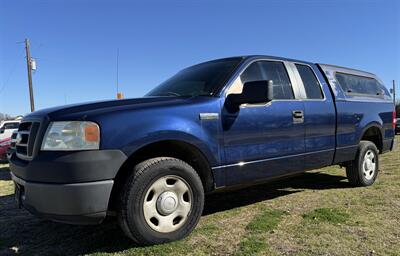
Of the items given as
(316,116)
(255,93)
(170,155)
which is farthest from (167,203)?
(316,116)

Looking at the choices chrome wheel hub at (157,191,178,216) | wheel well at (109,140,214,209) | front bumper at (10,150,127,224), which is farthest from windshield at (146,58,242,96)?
front bumper at (10,150,127,224)

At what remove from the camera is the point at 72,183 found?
10.6 ft

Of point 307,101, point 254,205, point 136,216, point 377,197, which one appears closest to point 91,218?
point 136,216

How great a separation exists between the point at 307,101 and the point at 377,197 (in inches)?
65.8

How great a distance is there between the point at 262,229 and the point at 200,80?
174cm

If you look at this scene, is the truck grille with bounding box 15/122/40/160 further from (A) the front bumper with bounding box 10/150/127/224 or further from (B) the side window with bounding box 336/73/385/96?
(B) the side window with bounding box 336/73/385/96

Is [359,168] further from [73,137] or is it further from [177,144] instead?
[73,137]

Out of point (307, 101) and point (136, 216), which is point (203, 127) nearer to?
point (136, 216)

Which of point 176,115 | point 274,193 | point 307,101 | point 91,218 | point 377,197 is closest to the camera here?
point 91,218

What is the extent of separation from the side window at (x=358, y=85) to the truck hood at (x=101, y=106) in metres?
3.14

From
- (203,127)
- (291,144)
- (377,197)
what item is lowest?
(377,197)

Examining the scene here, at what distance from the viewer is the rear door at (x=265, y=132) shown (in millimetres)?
4234

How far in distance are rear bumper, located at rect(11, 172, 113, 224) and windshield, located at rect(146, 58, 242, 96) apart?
156cm

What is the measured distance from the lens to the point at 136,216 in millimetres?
3447
